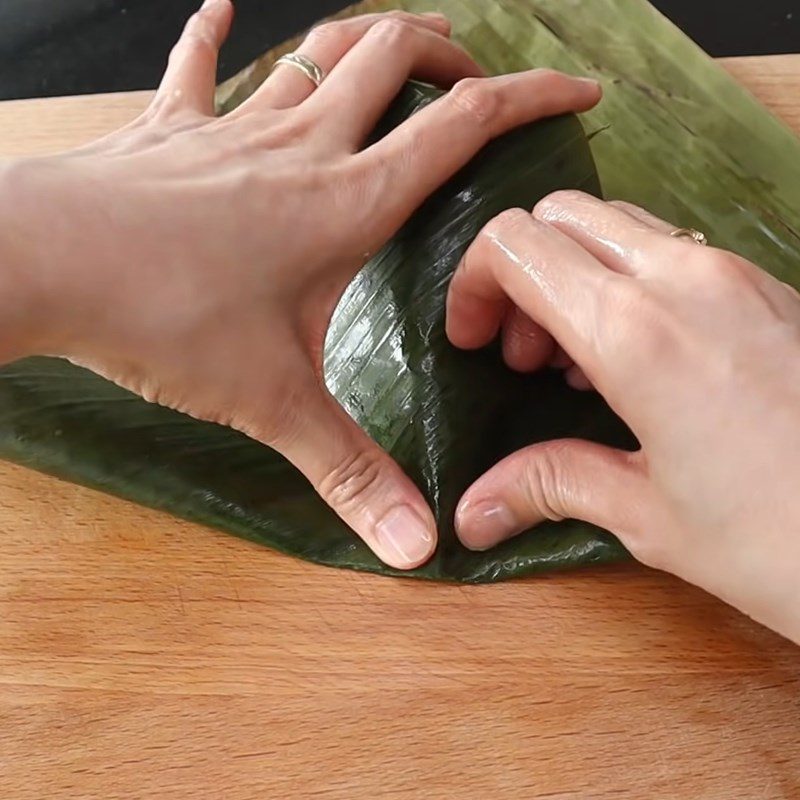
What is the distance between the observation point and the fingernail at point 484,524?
0.89m

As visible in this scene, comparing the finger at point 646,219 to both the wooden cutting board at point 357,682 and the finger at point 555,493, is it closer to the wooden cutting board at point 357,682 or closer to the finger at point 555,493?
the finger at point 555,493

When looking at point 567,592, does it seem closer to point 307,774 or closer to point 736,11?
point 307,774

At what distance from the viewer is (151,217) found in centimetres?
80

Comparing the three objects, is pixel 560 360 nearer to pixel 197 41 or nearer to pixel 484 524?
pixel 484 524

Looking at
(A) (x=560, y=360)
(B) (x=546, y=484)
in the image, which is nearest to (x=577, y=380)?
(A) (x=560, y=360)

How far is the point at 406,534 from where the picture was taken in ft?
2.93

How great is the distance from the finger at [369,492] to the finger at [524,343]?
16 centimetres

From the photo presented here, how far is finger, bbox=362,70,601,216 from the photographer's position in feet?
3.02

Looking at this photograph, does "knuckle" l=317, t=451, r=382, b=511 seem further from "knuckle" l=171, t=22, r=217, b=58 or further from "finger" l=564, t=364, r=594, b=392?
"knuckle" l=171, t=22, r=217, b=58

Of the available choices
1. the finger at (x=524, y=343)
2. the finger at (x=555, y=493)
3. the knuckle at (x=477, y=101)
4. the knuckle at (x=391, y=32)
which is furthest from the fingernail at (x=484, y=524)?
the knuckle at (x=391, y=32)

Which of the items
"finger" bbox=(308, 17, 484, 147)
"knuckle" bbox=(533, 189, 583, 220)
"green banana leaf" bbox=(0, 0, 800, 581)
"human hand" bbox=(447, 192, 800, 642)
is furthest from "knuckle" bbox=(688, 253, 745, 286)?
"finger" bbox=(308, 17, 484, 147)

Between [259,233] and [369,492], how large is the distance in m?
0.24

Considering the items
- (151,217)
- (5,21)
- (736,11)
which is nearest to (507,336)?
(151,217)

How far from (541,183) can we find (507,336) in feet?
0.52
